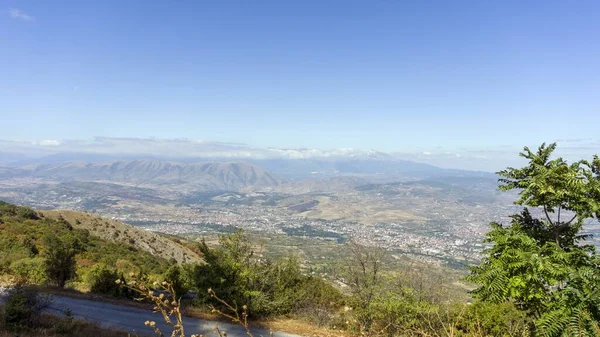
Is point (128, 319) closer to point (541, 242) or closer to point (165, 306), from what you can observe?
point (165, 306)

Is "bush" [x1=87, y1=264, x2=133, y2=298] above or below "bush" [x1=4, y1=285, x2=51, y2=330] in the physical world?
below

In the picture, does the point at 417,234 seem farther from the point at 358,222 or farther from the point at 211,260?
the point at 211,260

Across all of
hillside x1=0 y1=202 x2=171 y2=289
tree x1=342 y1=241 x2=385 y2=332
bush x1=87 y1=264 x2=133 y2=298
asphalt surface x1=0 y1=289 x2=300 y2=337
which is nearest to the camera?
asphalt surface x1=0 y1=289 x2=300 y2=337

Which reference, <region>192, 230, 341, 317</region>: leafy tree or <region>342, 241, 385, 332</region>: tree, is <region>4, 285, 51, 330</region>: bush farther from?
<region>342, 241, 385, 332</region>: tree

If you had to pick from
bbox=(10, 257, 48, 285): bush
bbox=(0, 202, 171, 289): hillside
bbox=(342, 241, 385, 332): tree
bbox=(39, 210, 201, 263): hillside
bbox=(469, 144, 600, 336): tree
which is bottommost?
bbox=(39, 210, 201, 263): hillside

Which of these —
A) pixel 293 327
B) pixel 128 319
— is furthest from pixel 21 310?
pixel 293 327

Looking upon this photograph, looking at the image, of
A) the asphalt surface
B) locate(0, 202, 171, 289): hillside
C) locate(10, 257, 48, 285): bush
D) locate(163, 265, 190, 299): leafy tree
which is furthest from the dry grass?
locate(10, 257, 48, 285): bush

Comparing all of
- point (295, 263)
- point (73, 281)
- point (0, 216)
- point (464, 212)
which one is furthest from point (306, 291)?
point (464, 212)

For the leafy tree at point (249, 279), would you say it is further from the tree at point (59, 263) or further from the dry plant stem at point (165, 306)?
the dry plant stem at point (165, 306)

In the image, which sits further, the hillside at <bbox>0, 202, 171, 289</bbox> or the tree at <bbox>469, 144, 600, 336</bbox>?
the hillside at <bbox>0, 202, 171, 289</bbox>
